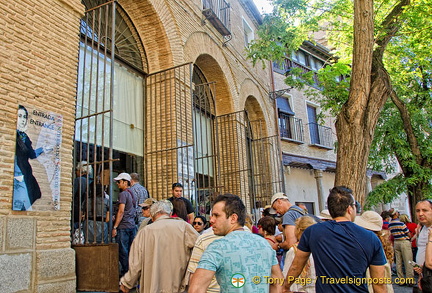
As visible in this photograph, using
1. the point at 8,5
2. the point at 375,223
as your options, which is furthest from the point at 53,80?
the point at 375,223

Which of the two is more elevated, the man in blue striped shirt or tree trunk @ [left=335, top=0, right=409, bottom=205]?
tree trunk @ [left=335, top=0, right=409, bottom=205]

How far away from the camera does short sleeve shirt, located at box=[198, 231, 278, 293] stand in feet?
6.63

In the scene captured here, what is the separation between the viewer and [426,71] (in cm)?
1168

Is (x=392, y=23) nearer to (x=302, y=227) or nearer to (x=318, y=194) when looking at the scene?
(x=302, y=227)

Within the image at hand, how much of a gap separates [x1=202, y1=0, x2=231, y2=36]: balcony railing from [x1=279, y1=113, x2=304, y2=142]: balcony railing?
17.2ft

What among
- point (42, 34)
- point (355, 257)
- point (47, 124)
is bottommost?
point (355, 257)

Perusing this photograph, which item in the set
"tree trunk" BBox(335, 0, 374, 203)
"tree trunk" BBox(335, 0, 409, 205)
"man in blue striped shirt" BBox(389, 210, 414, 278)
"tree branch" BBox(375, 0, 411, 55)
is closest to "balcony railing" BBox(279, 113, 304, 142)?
"man in blue striped shirt" BBox(389, 210, 414, 278)

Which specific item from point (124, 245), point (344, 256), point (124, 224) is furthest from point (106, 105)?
point (344, 256)

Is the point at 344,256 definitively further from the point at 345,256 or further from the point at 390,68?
the point at 390,68

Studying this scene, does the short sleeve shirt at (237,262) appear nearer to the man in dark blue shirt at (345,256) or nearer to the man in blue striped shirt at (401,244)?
the man in dark blue shirt at (345,256)

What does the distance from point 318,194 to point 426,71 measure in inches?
275

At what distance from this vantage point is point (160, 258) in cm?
347

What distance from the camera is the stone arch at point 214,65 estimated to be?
8.98 m

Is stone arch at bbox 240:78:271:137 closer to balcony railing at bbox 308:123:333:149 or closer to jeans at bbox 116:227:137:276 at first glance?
balcony railing at bbox 308:123:333:149
